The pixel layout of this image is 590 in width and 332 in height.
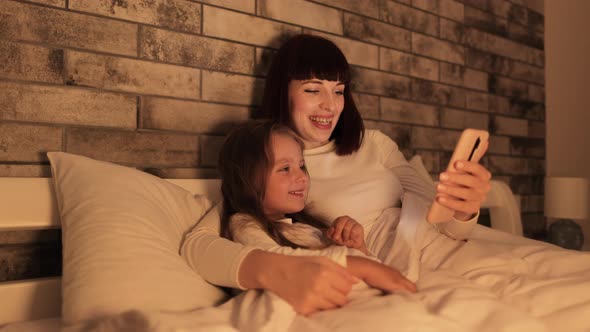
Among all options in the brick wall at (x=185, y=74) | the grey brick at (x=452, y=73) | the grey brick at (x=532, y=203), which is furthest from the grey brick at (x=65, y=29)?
the grey brick at (x=532, y=203)

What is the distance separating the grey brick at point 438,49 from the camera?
2.45 metres

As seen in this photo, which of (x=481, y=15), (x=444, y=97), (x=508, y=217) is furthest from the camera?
(x=481, y=15)

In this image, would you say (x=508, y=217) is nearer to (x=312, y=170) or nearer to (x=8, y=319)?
(x=312, y=170)

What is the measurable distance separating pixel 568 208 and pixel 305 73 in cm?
183

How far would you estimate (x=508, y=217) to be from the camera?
2375 millimetres

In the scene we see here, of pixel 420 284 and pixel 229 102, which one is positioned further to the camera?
pixel 229 102

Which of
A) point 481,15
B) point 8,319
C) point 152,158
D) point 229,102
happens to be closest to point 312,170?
point 229,102

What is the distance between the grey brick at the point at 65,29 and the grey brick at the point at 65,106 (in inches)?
5.2

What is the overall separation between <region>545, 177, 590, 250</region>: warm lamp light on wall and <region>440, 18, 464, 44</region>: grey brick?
92 centimetres

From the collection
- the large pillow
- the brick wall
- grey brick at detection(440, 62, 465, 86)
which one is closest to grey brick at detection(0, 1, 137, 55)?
the brick wall

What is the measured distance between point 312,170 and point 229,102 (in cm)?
38

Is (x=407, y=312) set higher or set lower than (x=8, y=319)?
higher

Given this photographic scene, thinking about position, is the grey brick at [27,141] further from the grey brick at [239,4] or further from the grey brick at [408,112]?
the grey brick at [408,112]

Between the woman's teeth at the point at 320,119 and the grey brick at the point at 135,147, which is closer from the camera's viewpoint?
the grey brick at the point at 135,147
